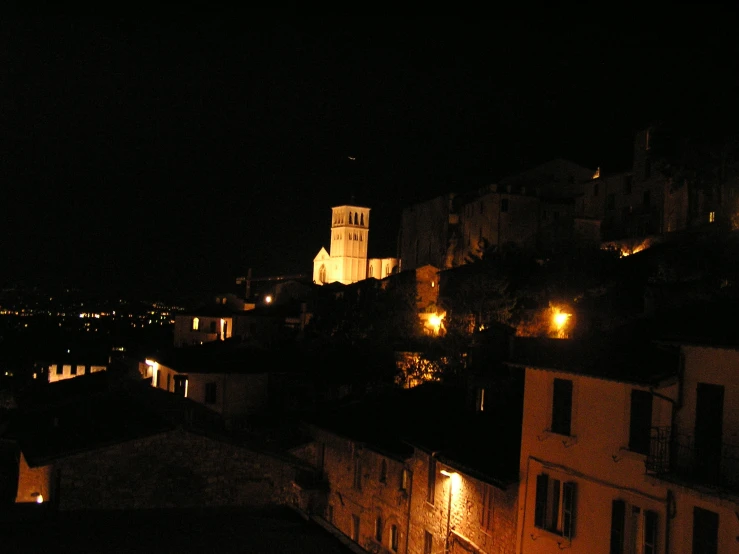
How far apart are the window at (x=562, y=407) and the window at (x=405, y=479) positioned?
685cm

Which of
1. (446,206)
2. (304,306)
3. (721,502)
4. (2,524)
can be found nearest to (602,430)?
(721,502)

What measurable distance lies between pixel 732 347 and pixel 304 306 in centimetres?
5014

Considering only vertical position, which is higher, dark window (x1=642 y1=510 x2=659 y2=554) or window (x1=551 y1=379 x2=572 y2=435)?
window (x1=551 y1=379 x2=572 y2=435)

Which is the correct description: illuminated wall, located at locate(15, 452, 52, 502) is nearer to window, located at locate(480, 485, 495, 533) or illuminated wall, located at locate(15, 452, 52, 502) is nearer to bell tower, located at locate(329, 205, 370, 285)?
window, located at locate(480, 485, 495, 533)

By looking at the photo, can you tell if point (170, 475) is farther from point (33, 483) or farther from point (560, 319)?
point (560, 319)

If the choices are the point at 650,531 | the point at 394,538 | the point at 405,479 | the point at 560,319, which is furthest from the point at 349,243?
the point at 650,531

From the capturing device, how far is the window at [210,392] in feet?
129

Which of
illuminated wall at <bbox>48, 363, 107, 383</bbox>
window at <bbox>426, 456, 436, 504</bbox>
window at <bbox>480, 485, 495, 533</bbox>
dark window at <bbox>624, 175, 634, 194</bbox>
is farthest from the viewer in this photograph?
illuminated wall at <bbox>48, 363, 107, 383</bbox>

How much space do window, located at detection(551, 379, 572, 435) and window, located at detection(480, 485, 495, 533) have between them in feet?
9.37

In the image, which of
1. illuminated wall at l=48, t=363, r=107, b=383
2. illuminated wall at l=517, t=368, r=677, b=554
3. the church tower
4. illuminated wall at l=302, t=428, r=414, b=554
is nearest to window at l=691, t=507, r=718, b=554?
illuminated wall at l=517, t=368, r=677, b=554

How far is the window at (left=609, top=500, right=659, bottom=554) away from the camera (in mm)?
14875

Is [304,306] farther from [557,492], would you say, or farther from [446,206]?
[557,492]

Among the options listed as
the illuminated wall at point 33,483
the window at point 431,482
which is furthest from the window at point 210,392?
the illuminated wall at point 33,483

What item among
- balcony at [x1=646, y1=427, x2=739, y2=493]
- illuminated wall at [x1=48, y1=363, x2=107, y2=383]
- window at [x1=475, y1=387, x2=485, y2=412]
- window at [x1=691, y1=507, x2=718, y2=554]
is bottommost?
illuminated wall at [x1=48, y1=363, x2=107, y2=383]
